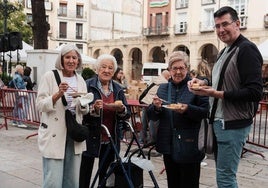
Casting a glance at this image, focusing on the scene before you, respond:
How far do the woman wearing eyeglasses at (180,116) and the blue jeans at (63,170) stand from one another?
815 millimetres

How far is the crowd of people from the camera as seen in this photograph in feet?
10.6

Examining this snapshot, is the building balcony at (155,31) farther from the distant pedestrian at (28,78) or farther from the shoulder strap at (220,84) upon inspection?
the shoulder strap at (220,84)

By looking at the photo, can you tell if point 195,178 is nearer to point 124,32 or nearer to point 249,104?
point 249,104

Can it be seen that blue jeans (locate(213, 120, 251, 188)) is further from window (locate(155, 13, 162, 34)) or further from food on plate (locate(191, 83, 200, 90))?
window (locate(155, 13, 162, 34))

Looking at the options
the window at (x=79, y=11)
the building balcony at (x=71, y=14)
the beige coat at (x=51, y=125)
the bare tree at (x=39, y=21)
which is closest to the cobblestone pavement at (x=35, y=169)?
the beige coat at (x=51, y=125)

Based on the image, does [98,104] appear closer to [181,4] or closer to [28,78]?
[28,78]

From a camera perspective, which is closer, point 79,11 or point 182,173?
point 182,173

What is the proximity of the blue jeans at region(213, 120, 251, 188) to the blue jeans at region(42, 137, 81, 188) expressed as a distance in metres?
1.37

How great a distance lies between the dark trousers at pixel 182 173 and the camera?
4035 millimetres

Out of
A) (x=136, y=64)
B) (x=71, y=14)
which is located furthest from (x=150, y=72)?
(x=71, y=14)

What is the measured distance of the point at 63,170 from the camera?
3.95 meters

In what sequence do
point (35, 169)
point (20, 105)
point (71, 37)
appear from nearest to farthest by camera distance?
point (35, 169), point (20, 105), point (71, 37)

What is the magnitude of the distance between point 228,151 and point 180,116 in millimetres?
772

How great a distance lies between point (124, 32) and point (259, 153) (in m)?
48.6
